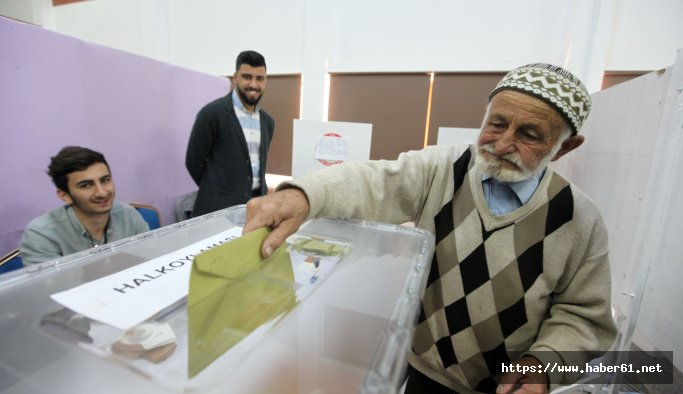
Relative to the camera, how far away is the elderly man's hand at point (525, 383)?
55cm

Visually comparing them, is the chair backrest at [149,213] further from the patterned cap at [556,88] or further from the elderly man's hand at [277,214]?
the patterned cap at [556,88]

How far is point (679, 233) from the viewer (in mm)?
963

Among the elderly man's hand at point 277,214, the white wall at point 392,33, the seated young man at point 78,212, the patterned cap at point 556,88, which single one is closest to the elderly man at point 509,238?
the patterned cap at point 556,88

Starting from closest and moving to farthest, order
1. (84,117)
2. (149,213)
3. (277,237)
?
(277,237)
(84,117)
(149,213)

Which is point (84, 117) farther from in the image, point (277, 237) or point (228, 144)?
point (277, 237)

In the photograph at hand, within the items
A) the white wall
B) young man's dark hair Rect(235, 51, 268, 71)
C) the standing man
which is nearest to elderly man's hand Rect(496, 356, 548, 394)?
the standing man

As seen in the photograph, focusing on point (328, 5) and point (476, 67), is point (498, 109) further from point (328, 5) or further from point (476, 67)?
point (328, 5)

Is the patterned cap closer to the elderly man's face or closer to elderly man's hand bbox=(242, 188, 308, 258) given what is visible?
the elderly man's face

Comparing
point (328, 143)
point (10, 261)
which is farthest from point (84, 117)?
point (328, 143)

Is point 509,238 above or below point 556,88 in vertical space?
below

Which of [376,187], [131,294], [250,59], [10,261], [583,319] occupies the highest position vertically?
[250,59]

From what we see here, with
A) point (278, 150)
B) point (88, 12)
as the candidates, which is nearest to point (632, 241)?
point (278, 150)

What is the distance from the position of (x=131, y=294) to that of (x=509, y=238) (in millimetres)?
682

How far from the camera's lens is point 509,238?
0.65 m
